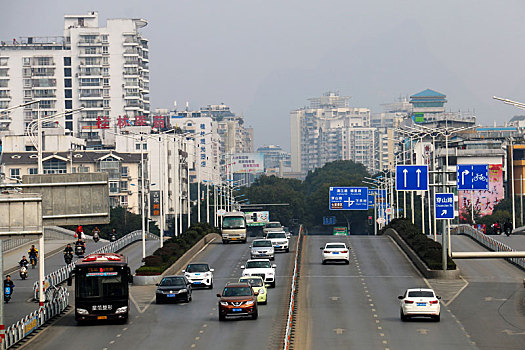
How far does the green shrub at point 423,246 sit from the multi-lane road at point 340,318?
130cm

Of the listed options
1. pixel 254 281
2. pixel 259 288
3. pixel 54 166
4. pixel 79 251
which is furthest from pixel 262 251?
pixel 54 166

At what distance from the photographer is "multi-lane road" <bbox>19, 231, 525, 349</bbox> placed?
3606cm

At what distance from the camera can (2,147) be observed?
184m

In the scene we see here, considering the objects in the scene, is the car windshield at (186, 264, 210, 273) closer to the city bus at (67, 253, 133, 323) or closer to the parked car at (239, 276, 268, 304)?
the parked car at (239, 276, 268, 304)

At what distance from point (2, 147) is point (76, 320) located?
5809 inches

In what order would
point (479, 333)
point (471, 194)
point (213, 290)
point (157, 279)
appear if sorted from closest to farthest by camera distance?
point (479, 333), point (213, 290), point (157, 279), point (471, 194)

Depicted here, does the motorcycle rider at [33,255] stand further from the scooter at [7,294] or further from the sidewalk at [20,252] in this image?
the scooter at [7,294]

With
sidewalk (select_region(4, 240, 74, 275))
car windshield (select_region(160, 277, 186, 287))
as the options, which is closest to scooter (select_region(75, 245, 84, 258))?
sidewalk (select_region(4, 240, 74, 275))

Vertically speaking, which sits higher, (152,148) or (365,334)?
(152,148)

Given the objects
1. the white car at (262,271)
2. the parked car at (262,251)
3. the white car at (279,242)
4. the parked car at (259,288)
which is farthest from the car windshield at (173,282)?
the white car at (279,242)

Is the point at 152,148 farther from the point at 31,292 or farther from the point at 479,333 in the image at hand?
the point at 479,333

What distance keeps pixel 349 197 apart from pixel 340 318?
8617cm

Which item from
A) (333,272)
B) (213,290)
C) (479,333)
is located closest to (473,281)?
(333,272)

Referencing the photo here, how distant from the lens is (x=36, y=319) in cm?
4116
